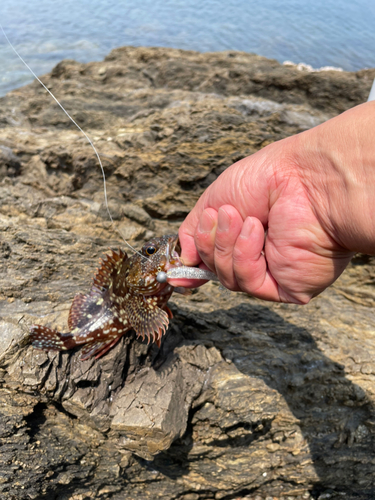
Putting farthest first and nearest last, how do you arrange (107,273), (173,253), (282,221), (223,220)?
(107,273), (173,253), (223,220), (282,221)

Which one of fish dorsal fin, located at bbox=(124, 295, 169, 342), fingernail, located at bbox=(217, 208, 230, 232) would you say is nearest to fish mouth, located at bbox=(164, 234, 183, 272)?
fish dorsal fin, located at bbox=(124, 295, 169, 342)

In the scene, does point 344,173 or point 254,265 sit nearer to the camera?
point 344,173

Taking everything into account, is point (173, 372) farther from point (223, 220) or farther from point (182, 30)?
point (182, 30)

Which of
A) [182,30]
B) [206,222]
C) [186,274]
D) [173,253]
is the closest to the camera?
[206,222]

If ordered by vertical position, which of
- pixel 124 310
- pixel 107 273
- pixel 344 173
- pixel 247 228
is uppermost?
pixel 344 173

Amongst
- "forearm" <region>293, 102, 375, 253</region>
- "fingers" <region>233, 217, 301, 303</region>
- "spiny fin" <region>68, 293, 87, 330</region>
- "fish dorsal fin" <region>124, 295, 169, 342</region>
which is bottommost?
"spiny fin" <region>68, 293, 87, 330</region>

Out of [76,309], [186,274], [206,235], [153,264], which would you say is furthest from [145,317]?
[206,235]

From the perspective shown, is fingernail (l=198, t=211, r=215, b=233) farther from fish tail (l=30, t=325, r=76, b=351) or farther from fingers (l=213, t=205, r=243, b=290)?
fish tail (l=30, t=325, r=76, b=351)

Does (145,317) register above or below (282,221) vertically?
below
